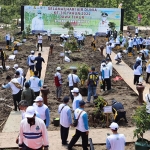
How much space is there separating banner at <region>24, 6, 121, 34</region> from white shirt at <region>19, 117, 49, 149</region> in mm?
33265

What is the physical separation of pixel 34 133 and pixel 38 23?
109 ft

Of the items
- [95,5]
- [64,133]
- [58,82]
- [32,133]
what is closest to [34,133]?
[32,133]

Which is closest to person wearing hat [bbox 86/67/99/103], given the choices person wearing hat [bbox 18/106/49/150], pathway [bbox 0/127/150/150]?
pathway [bbox 0/127/150/150]

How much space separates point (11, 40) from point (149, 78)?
14.2m

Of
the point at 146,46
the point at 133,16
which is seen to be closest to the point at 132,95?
the point at 146,46

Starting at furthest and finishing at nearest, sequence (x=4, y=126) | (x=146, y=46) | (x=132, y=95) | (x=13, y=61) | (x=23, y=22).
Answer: (x=23, y=22) < (x=146, y=46) < (x=13, y=61) < (x=132, y=95) < (x=4, y=126)

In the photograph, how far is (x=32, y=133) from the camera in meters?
6.86

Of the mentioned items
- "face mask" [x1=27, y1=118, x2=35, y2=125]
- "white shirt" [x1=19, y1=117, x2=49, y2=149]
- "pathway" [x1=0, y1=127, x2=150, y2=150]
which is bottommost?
"pathway" [x1=0, y1=127, x2=150, y2=150]

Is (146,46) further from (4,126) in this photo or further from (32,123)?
(32,123)

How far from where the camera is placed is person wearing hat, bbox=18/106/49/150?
663cm

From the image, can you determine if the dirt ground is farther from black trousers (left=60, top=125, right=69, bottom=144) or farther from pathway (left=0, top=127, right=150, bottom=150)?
black trousers (left=60, top=125, right=69, bottom=144)

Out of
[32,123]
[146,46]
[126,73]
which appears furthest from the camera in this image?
[146,46]

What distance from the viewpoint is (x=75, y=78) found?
1367 cm

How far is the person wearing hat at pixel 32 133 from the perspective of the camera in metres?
6.63
